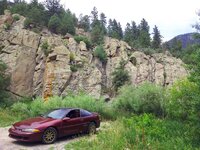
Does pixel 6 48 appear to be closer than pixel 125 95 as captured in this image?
No

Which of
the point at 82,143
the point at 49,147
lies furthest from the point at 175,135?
the point at 49,147

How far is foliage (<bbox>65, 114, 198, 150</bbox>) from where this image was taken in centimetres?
941

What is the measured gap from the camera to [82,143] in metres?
11.5

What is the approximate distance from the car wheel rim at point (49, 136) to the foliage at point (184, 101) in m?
5.43

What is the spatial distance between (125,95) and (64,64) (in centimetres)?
1653

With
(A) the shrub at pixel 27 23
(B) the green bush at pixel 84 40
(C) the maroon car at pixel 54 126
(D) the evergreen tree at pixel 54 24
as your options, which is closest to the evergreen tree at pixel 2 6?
(A) the shrub at pixel 27 23

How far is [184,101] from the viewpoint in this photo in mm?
12609

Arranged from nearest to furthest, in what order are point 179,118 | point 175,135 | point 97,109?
1. point 175,135
2. point 179,118
3. point 97,109

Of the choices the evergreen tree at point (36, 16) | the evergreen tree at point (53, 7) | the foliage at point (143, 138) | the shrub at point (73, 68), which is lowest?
the foliage at point (143, 138)

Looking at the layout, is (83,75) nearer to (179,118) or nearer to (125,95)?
(125,95)

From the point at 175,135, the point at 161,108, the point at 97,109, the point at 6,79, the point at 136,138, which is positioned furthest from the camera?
the point at 6,79

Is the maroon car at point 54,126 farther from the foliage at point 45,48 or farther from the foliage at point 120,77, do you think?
the foliage at point 45,48

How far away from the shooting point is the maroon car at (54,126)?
38.4 feet

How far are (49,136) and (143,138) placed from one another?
4272 mm
